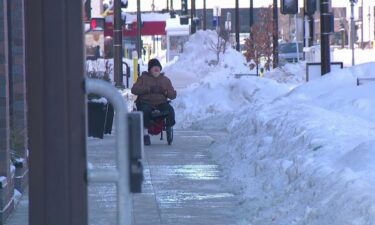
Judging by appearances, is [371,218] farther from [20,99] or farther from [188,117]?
[188,117]

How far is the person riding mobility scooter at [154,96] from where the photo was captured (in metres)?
16.4

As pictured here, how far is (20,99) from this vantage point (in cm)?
1177

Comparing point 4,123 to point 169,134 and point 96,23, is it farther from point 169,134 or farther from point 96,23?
point 96,23

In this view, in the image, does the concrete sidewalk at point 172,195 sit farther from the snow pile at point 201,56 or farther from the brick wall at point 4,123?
the snow pile at point 201,56

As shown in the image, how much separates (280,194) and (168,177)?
3342 millimetres

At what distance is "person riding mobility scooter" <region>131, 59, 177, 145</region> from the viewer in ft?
53.9

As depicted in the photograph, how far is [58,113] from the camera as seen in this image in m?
4.54

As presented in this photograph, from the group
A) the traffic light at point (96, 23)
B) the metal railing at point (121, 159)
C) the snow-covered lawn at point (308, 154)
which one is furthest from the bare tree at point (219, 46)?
the metal railing at point (121, 159)

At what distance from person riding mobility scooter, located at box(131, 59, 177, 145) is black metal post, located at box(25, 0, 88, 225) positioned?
1176 cm

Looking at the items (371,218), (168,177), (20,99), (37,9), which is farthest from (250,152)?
(37,9)

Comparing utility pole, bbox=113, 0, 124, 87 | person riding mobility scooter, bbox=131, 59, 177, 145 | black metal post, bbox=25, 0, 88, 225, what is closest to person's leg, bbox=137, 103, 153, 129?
person riding mobility scooter, bbox=131, 59, 177, 145

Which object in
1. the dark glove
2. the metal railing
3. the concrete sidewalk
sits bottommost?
the concrete sidewalk

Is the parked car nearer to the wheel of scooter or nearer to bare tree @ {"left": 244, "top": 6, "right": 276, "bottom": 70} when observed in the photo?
bare tree @ {"left": 244, "top": 6, "right": 276, "bottom": 70}

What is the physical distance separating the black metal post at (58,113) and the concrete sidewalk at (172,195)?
485cm
